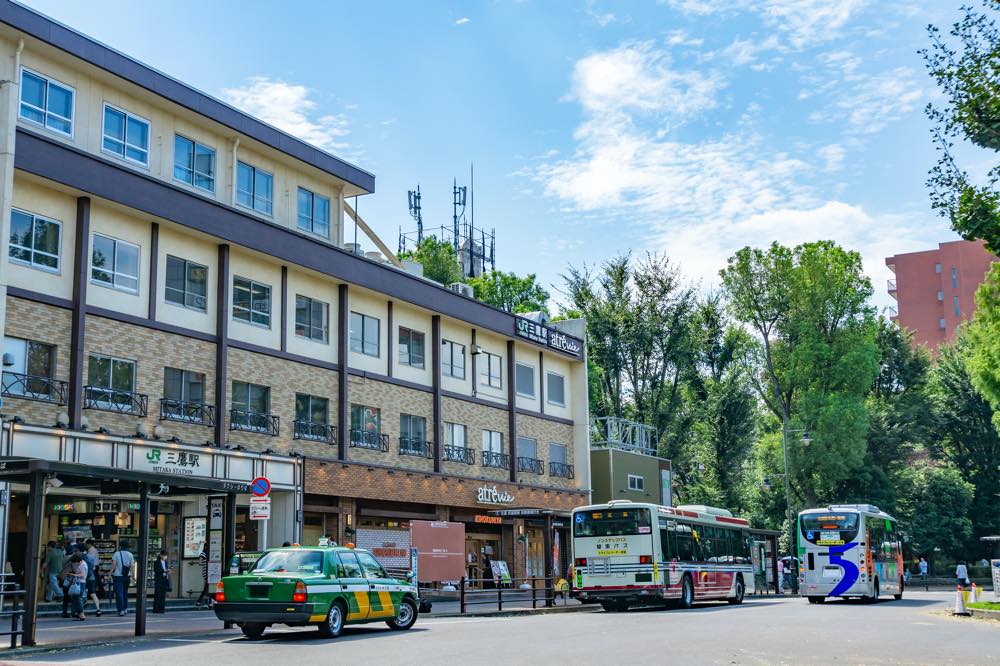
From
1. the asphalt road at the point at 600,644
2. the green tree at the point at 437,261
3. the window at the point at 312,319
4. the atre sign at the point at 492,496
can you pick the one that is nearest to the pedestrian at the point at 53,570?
the asphalt road at the point at 600,644

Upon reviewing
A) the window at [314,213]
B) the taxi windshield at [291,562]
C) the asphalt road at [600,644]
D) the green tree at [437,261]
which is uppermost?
the green tree at [437,261]

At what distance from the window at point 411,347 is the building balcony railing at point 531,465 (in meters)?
7.51

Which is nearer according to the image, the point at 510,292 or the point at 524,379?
the point at 524,379

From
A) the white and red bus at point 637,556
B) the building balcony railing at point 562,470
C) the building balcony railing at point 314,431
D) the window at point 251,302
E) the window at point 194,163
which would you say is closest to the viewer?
the white and red bus at point 637,556

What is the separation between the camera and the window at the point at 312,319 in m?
34.8

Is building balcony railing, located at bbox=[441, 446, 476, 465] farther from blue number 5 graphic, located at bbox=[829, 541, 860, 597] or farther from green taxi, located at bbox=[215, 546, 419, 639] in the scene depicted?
green taxi, located at bbox=[215, 546, 419, 639]

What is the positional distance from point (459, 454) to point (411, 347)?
4.73 m

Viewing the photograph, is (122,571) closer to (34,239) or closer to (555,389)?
(34,239)

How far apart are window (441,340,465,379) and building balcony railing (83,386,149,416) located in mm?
14793

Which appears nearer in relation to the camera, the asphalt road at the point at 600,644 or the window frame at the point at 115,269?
the asphalt road at the point at 600,644

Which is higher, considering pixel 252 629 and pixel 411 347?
pixel 411 347

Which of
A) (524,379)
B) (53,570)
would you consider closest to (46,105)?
(53,570)

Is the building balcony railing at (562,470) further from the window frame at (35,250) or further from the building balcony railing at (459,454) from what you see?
the window frame at (35,250)

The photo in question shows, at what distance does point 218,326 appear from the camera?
31.4 metres
